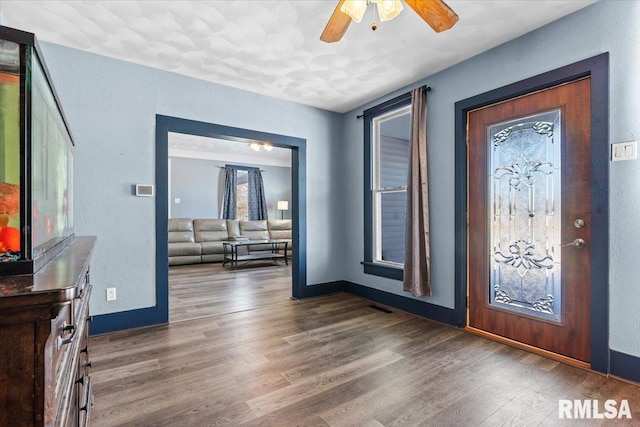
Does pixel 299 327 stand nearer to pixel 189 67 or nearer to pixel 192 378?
pixel 192 378

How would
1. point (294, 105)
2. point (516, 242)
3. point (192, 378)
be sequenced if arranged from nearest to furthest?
point (192, 378), point (516, 242), point (294, 105)

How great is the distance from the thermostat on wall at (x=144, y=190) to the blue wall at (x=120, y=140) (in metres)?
0.05

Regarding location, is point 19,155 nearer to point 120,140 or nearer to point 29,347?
point 29,347

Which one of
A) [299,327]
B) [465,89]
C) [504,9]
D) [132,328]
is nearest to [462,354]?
[299,327]

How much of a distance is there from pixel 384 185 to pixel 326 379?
8.33 ft

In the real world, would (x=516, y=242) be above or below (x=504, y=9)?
below

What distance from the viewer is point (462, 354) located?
7.88 feet

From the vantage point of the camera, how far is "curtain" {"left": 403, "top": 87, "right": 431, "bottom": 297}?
317 centimetres

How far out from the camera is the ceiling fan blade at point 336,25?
1.87 m

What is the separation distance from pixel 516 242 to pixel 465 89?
1.48 meters

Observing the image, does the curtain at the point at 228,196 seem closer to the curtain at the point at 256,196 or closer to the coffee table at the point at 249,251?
the curtain at the point at 256,196

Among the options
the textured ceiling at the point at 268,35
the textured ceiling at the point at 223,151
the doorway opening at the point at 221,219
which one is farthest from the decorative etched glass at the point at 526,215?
the textured ceiling at the point at 223,151

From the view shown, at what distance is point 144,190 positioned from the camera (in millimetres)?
3008

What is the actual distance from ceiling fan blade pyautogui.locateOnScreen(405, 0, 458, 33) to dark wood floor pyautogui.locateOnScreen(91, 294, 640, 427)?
7.32 ft
